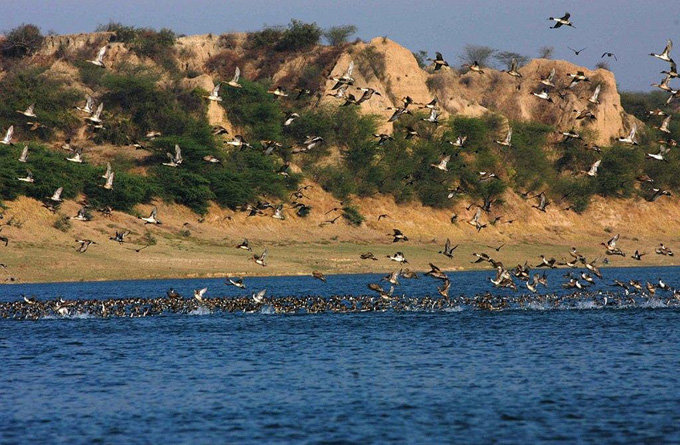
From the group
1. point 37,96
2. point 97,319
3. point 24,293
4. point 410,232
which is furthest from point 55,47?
point 97,319

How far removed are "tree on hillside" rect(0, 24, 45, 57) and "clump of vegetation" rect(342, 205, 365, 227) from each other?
48.7m

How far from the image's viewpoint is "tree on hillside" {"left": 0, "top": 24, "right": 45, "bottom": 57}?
121m

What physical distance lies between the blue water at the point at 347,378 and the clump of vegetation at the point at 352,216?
134 ft

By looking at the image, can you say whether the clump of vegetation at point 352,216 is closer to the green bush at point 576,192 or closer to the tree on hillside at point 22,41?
the green bush at point 576,192

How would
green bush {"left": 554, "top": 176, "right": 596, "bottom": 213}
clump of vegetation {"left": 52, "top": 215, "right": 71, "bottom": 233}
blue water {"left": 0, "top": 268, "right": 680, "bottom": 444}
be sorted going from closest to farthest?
blue water {"left": 0, "top": 268, "right": 680, "bottom": 444} → clump of vegetation {"left": 52, "top": 215, "right": 71, "bottom": 233} → green bush {"left": 554, "top": 176, "right": 596, "bottom": 213}

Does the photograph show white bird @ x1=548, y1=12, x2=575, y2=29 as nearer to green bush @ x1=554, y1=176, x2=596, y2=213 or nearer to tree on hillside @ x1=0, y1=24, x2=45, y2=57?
green bush @ x1=554, y1=176, x2=596, y2=213

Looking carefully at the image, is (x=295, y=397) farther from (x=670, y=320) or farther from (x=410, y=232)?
(x=410, y=232)

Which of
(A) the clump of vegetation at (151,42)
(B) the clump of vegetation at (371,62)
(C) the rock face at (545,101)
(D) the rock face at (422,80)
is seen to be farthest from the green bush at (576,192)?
(A) the clump of vegetation at (151,42)

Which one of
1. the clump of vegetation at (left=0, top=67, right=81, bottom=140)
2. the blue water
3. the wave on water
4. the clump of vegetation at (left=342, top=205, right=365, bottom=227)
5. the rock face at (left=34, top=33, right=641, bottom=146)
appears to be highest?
the rock face at (left=34, top=33, right=641, bottom=146)

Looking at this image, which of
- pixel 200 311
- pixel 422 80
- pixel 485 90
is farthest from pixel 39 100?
pixel 200 311

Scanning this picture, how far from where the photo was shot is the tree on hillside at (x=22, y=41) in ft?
398

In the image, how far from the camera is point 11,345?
3812 cm

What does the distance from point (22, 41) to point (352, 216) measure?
5122 centimetres


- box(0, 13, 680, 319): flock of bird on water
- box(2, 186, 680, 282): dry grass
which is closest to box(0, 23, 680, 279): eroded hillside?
box(2, 186, 680, 282): dry grass
